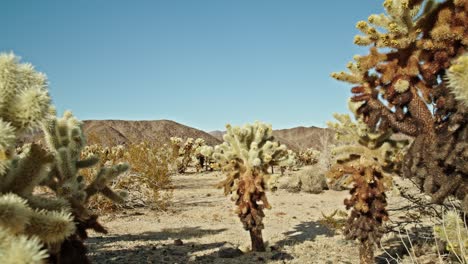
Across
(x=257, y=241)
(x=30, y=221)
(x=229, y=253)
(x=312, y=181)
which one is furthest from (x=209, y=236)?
(x=312, y=181)

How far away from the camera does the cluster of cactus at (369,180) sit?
5.27m

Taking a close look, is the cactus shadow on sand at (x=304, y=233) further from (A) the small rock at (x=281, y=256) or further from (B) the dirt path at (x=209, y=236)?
(A) the small rock at (x=281, y=256)

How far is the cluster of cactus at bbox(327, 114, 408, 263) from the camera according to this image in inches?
208

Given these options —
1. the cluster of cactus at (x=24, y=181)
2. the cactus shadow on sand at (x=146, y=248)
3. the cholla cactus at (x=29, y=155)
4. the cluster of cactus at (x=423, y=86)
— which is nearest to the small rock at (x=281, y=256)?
the cactus shadow on sand at (x=146, y=248)

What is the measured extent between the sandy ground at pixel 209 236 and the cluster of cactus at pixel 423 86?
2.56 meters

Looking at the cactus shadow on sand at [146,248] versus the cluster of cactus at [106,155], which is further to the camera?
the cluster of cactus at [106,155]

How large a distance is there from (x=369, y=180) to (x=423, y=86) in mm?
1537

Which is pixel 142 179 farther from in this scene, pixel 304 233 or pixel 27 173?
pixel 27 173

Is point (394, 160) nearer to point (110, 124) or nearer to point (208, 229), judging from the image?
point (208, 229)

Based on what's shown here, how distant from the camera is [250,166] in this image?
659 centimetres

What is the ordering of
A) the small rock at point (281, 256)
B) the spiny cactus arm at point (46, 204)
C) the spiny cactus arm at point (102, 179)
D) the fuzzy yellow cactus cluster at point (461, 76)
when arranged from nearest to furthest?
the fuzzy yellow cactus cluster at point (461, 76) → the spiny cactus arm at point (46, 204) → the spiny cactus arm at point (102, 179) → the small rock at point (281, 256)

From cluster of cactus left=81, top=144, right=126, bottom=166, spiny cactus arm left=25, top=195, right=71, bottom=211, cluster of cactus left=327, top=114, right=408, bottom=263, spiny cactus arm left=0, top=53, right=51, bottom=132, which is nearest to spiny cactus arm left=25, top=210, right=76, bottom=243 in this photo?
spiny cactus arm left=25, top=195, right=71, bottom=211

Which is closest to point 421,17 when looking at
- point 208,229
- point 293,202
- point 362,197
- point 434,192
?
point 434,192

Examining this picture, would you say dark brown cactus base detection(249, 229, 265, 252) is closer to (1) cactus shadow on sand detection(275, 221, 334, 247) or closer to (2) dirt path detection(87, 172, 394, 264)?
(2) dirt path detection(87, 172, 394, 264)
